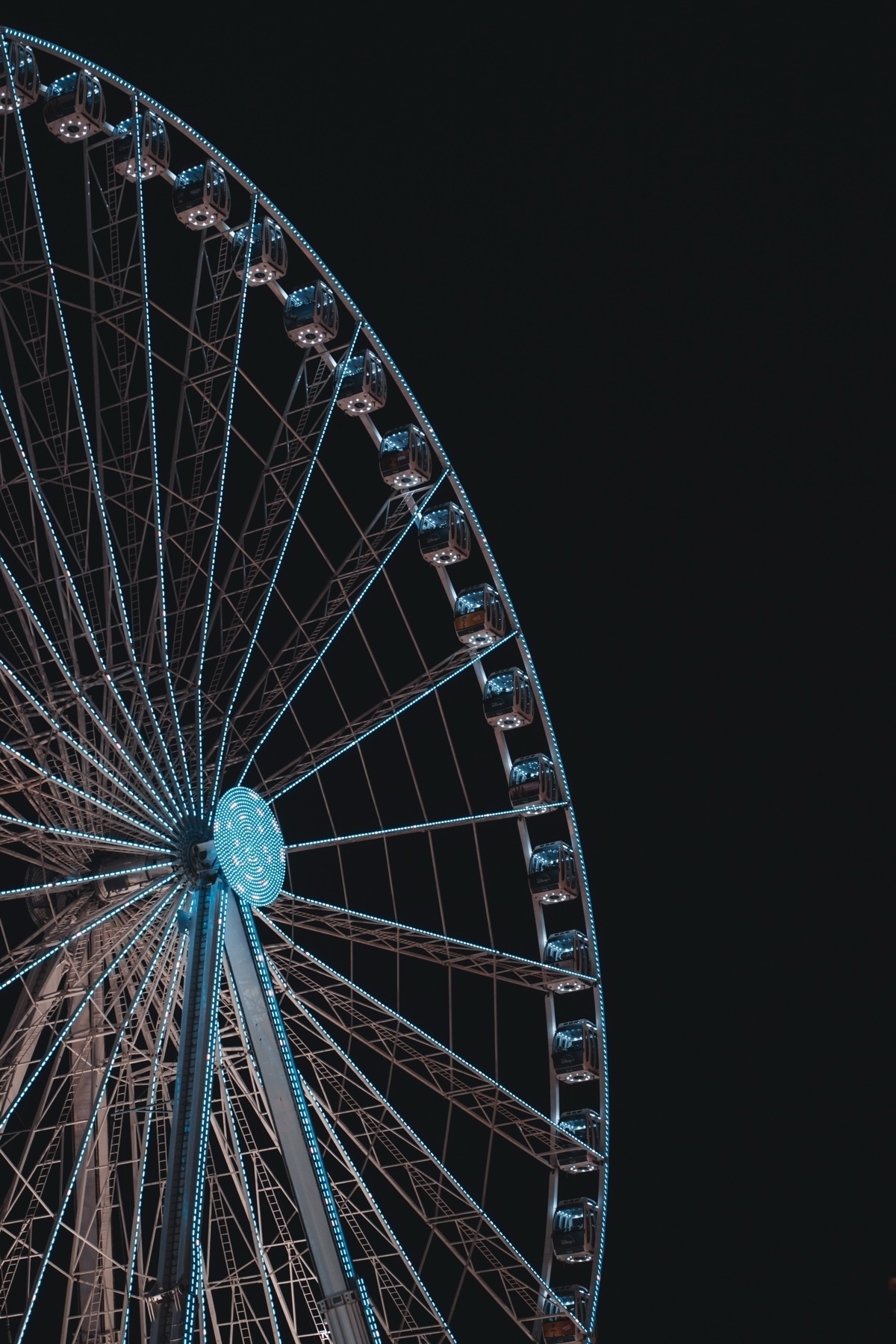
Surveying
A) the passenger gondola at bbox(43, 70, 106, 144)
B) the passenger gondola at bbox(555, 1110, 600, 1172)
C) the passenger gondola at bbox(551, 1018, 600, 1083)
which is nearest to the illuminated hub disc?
the passenger gondola at bbox(551, 1018, 600, 1083)

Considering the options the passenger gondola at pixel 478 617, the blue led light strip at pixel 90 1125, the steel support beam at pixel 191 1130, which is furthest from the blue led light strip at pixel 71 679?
the passenger gondola at pixel 478 617

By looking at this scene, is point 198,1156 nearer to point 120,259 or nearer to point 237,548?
point 237,548

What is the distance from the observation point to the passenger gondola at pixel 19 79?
2544cm

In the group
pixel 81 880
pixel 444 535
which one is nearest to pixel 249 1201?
pixel 81 880

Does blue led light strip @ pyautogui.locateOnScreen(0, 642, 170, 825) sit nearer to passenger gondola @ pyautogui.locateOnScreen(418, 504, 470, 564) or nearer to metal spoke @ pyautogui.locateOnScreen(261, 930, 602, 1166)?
metal spoke @ pyautogui.locateOnScreen(261, 930, 602, 1166)

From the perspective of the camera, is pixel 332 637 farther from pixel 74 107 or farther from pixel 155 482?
pixel 74 107

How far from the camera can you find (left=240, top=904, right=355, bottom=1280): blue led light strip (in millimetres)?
22203

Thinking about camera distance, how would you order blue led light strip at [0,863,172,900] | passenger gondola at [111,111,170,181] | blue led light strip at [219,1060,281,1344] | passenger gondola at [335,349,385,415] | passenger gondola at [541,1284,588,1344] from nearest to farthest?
blue led light strip at [0,863,172,900] < blue led light strip at [219,1060,281,1344] < passenger gondola at [541,1284,588,1344] < passenger gondola at [111,111,170,181] < passenger gondola at [335,349,385,415]

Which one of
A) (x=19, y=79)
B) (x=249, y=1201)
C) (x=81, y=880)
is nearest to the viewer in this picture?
(x=81, y=880)

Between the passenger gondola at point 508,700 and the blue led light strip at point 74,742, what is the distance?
7425 mm

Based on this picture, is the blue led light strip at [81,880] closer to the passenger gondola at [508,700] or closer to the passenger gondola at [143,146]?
the passenger gondola at [508,700]

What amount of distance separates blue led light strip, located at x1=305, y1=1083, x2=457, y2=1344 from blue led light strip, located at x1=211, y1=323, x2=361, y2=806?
419cm

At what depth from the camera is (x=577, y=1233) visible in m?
28.0

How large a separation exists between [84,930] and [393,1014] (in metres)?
4.92
